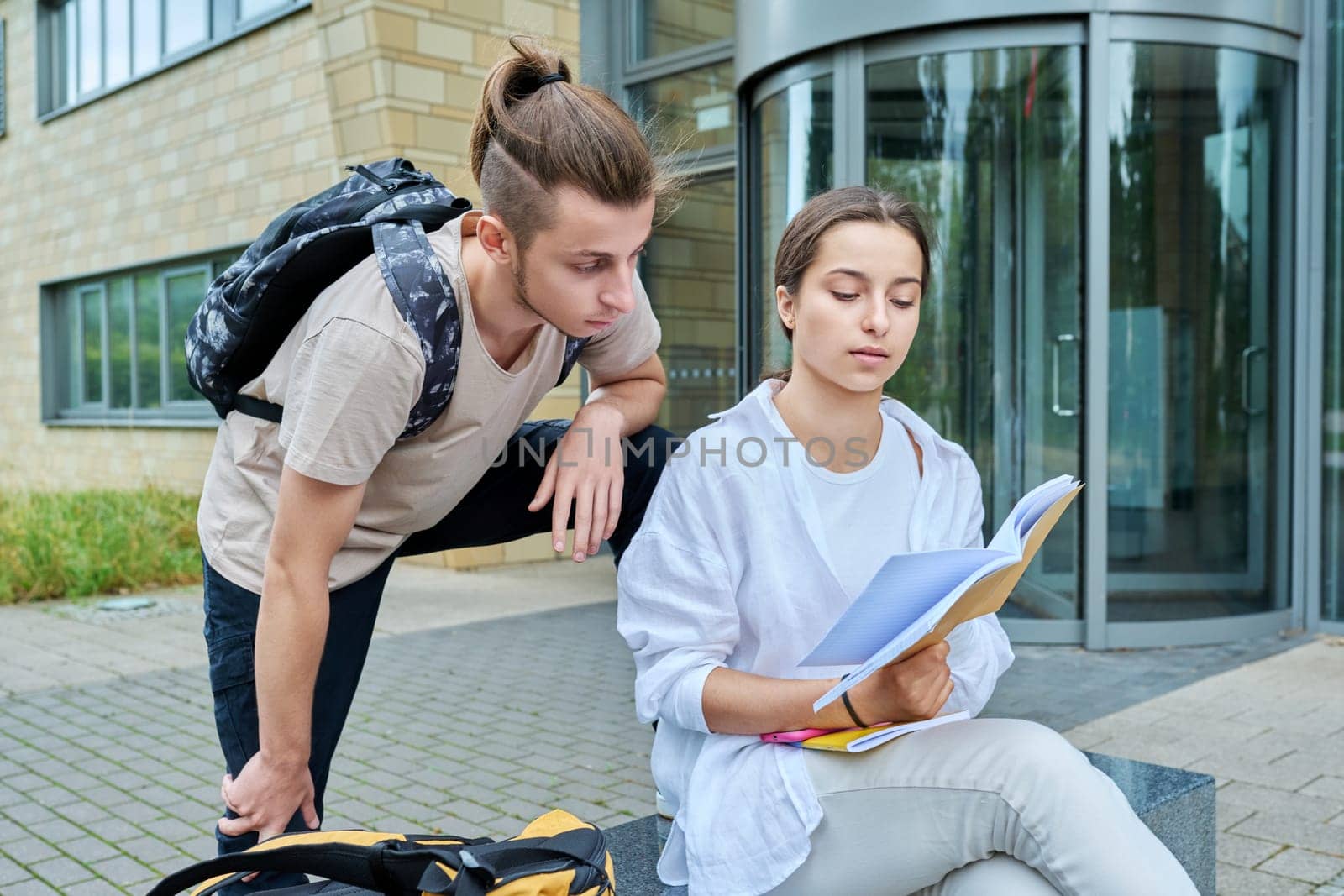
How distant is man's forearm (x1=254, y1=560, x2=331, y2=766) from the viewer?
175 cm

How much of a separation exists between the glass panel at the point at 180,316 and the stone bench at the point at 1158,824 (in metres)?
10.0

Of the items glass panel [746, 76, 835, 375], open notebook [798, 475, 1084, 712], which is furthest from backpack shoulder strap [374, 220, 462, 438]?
glass panel [746, 76, 835, 375]

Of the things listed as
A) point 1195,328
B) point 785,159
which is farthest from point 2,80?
point 1195,328

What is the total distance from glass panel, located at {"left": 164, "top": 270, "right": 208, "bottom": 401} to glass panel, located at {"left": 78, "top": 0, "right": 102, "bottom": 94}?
8.99 ft

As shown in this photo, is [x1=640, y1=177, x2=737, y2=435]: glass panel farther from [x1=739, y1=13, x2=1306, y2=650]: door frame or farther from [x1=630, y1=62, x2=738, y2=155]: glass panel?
[x1=739, y1=13, x2=1306, y2=650]: door frame

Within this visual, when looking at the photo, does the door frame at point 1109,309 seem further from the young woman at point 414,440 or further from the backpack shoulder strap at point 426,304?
the backpack shoulder strap at point 426,304

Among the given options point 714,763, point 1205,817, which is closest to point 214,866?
point 714,763

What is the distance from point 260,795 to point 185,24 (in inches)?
433

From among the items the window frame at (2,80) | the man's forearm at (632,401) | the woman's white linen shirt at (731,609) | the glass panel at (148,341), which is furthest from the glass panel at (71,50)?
the woman's white linen shirt at (731,609)

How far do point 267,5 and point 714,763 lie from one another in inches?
385

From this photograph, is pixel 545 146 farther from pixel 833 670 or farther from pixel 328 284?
pixel 833 670

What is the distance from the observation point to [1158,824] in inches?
87.3

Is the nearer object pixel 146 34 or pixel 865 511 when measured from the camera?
pixel 865 511

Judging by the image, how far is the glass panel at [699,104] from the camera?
26.3 ft
